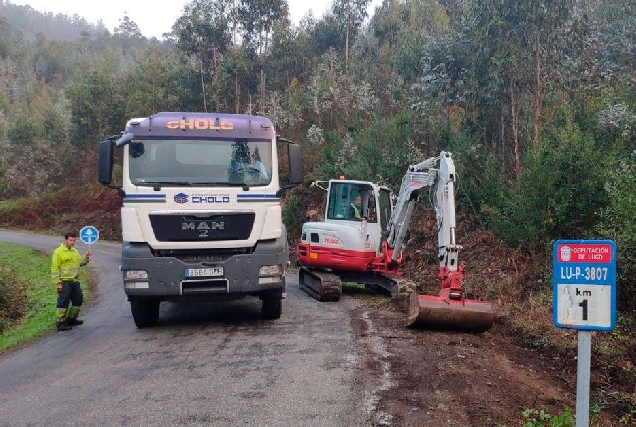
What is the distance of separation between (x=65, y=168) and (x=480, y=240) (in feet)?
127

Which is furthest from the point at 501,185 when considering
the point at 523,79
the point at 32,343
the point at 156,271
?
the point at 32,343

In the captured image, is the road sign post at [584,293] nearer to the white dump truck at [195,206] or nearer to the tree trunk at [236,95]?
the white dump truck at [195,206]

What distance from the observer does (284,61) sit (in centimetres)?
3675

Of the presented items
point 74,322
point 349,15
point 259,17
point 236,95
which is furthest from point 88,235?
point 349,15

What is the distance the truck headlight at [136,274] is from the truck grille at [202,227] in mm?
570

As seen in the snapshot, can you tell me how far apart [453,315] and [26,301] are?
41.1 feet

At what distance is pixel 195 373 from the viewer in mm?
7293

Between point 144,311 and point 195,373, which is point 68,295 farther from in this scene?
point 195,373

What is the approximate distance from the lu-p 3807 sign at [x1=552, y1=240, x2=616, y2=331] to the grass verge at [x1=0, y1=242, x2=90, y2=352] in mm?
10254

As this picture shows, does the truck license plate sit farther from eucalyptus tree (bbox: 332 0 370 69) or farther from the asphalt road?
eucalyptus tree (bbox: 332 0 370 69)

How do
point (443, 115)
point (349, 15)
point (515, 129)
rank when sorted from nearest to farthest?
1. point (515, 129)
2. point (443, 115)
3. point (349, 15)

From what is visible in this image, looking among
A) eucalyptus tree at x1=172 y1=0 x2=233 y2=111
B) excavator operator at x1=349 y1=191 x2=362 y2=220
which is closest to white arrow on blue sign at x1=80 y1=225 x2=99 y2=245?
excavator operator at x1=349 y1=191 x2=362 y2=220

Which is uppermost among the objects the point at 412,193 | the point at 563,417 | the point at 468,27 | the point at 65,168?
the point at 468,27

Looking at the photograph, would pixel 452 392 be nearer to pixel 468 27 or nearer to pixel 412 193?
pixel 412 193
